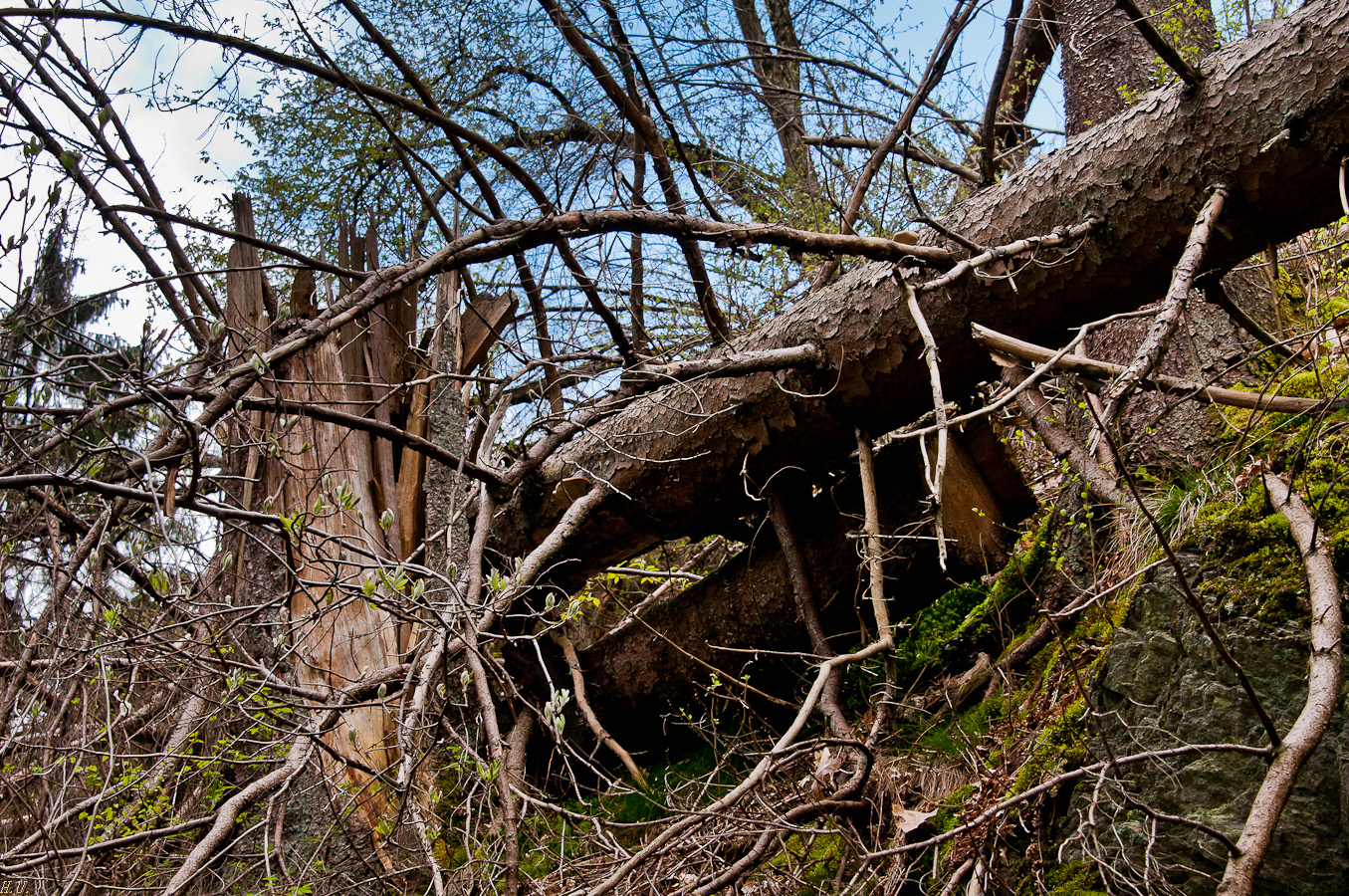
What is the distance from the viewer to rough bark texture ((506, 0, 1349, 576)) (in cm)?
228

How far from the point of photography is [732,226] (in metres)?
2.84

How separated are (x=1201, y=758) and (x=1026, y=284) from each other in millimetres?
1404

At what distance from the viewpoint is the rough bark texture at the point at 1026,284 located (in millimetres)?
2283

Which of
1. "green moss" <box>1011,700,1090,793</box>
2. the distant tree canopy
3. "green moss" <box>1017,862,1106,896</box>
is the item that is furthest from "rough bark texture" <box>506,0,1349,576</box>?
"green moss" <box>1017,862,1106,896</box>

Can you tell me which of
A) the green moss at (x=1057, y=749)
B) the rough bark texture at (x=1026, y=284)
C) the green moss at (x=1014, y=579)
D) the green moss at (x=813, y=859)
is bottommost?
the green moss at (x=813, y=859)

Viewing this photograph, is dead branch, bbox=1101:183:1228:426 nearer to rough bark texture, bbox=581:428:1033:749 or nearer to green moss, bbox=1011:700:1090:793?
green moss, bbox=1011:700:1090:793

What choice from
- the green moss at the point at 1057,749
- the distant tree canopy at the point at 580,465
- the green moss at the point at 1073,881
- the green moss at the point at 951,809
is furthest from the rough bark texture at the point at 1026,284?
the green moss at the point at 1073,881

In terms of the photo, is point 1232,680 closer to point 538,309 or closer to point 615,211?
point 615,211

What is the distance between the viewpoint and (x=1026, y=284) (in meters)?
2.72

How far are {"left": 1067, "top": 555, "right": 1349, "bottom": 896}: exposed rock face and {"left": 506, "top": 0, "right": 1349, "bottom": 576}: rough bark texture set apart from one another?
0.91 metres

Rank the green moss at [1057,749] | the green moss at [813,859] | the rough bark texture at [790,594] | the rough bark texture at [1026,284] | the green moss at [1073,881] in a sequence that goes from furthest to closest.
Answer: the rough bark texture at [790,594] → the green moss at [813,859] → the green moss at [1057,749] → the rough bark texture at [1026,284] → the green moss at [1073,881]

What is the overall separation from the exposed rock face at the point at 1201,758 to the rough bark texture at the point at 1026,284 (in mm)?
908

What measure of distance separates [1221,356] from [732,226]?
219cm

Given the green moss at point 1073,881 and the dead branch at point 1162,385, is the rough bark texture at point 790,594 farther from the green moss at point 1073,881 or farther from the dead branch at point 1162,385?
the green moss at point 1073,881
